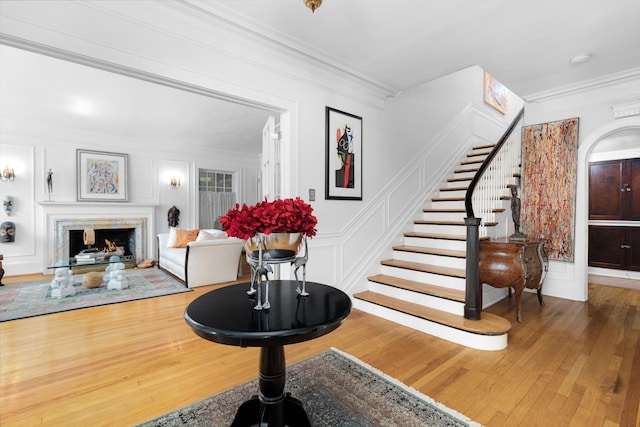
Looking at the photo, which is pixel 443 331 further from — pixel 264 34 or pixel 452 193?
pixel 264 34

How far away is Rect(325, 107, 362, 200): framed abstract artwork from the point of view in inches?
129

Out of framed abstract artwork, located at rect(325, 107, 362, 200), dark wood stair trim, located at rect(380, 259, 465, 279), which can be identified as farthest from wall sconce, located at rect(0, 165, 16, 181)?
dark wood stair trim, located at rect(380, 259, 465, 279)

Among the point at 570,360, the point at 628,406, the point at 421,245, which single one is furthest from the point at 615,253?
the point at 628,406

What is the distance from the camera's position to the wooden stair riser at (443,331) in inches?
95.3

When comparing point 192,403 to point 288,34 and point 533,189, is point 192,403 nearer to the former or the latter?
point 288,34

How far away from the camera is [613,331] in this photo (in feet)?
9.07

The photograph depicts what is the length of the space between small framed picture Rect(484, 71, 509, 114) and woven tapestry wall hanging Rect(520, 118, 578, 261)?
2709 mm

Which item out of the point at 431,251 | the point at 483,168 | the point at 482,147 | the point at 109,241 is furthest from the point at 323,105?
the point at 109,241

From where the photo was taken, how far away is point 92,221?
5781 mm

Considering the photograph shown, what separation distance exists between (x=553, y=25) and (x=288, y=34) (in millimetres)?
2250

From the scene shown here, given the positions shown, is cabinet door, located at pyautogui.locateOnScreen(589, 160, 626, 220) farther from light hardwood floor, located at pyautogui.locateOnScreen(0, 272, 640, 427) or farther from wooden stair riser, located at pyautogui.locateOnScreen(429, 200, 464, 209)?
wooden stair riser, located at pyautogui.locateOnScreen(429, 200, 464, 209)

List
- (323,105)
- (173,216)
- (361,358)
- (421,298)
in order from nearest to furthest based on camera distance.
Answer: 1. (361,358)
2. (421,298)
3. (323,105)
4. (173,216)

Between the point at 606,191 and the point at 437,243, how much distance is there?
442cm

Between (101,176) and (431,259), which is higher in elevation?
(101,176)
